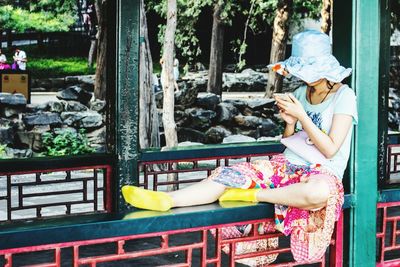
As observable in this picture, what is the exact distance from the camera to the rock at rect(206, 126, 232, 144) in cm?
1557

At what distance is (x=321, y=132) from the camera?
10.7 ft

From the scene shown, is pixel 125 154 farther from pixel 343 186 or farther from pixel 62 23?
pixel 62 23

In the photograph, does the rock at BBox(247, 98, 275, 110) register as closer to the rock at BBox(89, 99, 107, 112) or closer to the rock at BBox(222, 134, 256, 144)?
the rock at BBox(222, 134, 256, 144)

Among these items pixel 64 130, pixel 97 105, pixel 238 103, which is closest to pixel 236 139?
pixel 238 103

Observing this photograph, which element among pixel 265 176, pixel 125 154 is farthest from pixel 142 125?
pixel 265 176

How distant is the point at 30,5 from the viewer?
59.2 feet

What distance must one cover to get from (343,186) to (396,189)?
251 millimetres

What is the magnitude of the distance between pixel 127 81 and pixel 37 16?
14.5 meters

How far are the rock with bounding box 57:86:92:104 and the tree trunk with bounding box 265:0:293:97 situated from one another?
160 inches

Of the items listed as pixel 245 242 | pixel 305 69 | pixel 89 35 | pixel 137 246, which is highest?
pixel 89 35

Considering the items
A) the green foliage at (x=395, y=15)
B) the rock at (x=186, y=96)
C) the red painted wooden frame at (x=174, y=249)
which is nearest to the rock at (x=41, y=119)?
the rock at (x=186, y=96)

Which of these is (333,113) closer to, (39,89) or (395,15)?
(395,15)

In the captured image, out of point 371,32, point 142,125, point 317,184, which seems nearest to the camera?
point 317,184

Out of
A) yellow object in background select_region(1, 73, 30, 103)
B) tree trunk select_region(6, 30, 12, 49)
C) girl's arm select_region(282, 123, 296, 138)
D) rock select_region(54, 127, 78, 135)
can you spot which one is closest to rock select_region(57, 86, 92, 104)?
yellow object in background select_region(1, 73, 30, 103)
